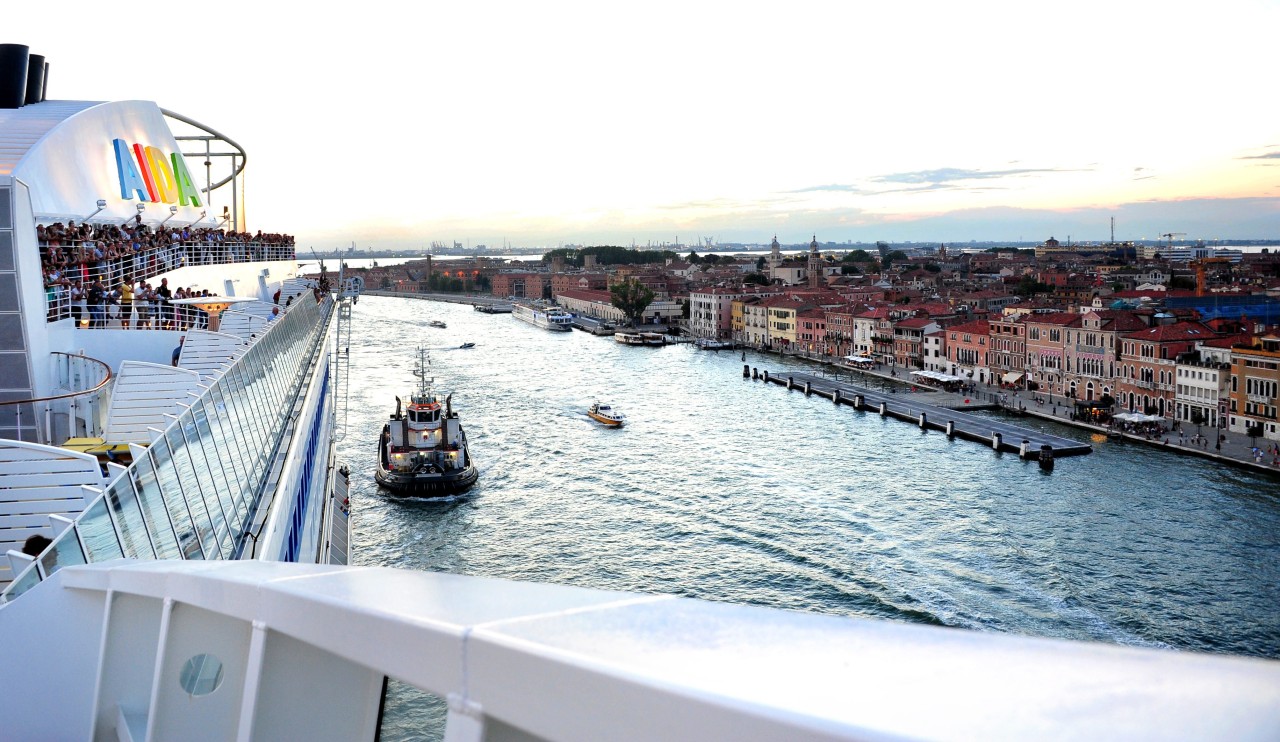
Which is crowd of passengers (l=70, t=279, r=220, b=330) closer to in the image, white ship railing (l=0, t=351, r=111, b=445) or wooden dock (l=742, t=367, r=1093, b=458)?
white ship railing (l=0, t=351, r=111, b=445)

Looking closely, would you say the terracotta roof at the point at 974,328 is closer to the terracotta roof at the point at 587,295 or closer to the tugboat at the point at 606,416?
the tugboat at the point at 606,416

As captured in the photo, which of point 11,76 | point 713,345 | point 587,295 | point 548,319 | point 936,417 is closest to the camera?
point 11,76

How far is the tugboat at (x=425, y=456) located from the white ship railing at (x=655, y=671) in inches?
301

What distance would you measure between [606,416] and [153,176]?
529cm

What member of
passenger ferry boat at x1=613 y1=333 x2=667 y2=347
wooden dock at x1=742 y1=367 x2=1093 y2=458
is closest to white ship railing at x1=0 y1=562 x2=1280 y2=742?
wooden dock at x1=742 y1=367 x2=1093 y2=458

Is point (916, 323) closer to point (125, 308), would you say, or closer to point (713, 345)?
point (713, 345)

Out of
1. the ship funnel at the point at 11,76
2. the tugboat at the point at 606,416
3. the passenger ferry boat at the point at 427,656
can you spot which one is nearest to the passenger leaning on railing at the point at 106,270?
the ship funnel at the point at 11,76

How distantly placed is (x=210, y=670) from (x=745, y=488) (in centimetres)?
790

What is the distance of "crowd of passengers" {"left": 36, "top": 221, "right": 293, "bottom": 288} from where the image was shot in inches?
157

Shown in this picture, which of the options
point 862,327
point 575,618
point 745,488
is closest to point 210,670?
point 575,618

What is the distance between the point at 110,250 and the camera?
463cm

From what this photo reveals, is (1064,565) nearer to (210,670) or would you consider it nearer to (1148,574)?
(1148,574)

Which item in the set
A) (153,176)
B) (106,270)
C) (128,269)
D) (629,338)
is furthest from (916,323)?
(106,270)

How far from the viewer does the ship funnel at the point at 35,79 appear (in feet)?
21.3
